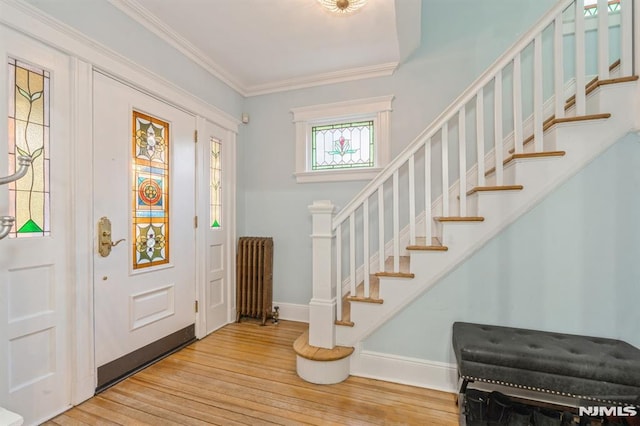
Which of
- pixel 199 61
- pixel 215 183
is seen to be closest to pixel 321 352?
pixel 215 183

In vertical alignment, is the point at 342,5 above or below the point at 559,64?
above

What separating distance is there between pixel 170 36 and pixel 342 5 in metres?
1.56

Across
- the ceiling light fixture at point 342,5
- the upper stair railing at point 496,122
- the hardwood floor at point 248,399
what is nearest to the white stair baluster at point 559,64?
the upper stair railing at point 496,122

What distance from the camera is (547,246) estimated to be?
1.92m

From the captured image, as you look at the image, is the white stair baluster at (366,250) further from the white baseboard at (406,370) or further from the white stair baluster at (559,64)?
the white stair baluster at (559,64)

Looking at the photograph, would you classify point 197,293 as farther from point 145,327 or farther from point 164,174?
point 164,174

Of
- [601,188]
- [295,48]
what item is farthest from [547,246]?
[295,48]

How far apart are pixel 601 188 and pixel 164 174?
331cm

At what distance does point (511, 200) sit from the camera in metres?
1.96

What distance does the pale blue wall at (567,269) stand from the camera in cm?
181

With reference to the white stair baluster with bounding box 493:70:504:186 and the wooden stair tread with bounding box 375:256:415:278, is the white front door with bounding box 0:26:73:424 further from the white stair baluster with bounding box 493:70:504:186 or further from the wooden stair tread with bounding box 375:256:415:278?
the white stair baluster with bounding box 493:70:504:186

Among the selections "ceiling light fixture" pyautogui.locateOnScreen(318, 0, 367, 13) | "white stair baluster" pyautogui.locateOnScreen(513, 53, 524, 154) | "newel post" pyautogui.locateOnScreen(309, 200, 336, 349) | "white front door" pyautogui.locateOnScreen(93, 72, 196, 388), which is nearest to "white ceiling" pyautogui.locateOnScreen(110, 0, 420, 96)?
"ceiling light fixture" pyautogui.locateOnScreen(318, 0, 367, 13)

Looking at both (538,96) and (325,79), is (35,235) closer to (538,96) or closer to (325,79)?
(325,79)

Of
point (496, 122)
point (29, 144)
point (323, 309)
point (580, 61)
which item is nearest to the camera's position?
point (29, 144)
